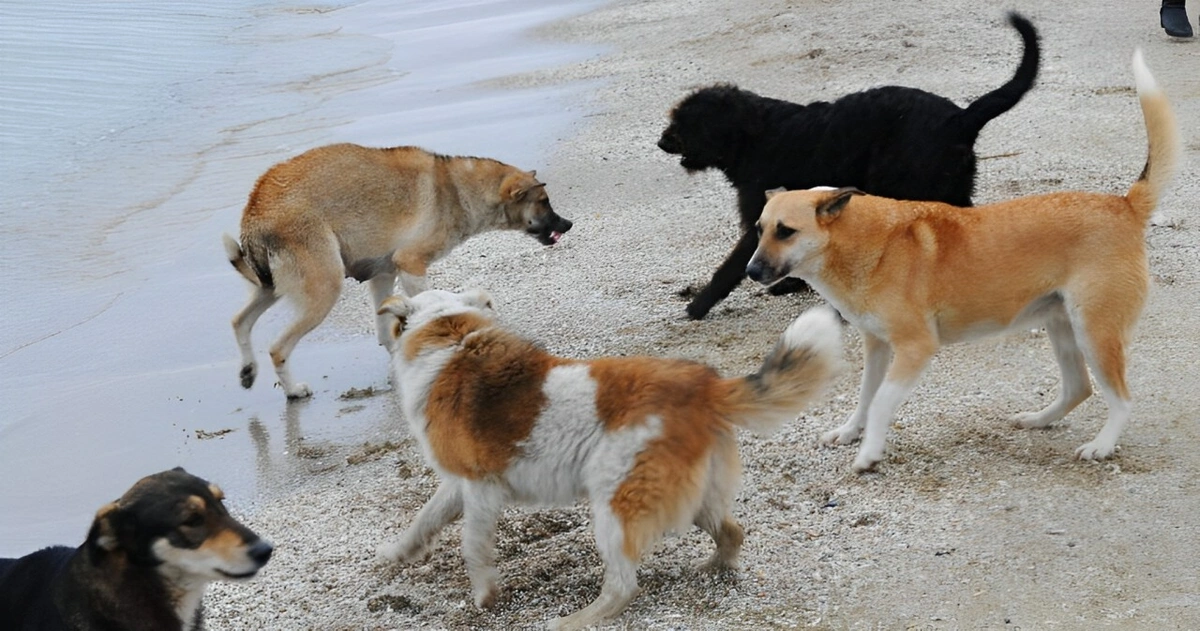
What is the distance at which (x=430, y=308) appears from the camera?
5000mm

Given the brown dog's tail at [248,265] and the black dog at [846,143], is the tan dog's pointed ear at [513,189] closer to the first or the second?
the black dog at [846,143]

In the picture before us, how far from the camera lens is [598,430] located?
4418mm

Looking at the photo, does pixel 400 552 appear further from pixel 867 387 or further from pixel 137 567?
pixel 867 387

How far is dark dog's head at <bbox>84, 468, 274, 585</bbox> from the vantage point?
4.09 metres

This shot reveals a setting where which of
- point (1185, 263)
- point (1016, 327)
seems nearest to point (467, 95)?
point (1185, 263)

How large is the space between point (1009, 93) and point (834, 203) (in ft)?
8.51

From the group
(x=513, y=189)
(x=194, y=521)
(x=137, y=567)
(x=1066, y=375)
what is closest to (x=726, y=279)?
(x=513, y=189)

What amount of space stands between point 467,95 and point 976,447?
10.8m

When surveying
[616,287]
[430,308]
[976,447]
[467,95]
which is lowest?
[467,95]

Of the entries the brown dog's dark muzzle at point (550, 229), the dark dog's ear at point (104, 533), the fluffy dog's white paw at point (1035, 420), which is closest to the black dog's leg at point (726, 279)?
the brown dog's dark muzzle at point (550, 229)

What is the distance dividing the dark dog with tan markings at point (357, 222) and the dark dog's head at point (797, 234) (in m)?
2.68

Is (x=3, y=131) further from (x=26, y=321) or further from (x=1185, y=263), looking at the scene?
(x=1185, y=263)

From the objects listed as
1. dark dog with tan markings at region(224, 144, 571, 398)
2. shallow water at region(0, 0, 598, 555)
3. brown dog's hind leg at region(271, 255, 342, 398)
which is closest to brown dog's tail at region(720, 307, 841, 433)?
shallow water at region(0, 0, 598, 555)

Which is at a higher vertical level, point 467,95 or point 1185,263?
point 1185,263
